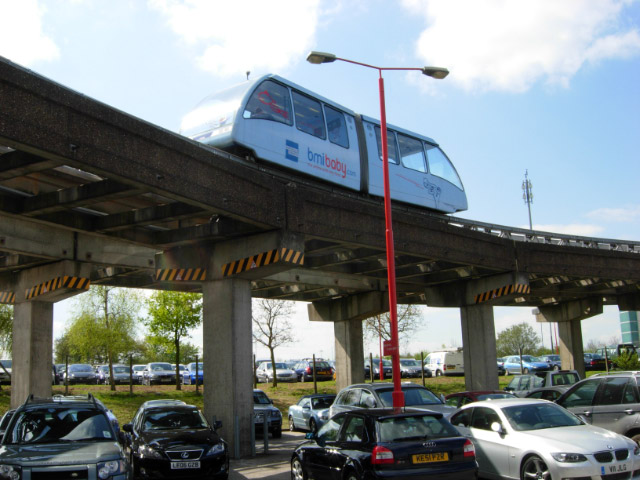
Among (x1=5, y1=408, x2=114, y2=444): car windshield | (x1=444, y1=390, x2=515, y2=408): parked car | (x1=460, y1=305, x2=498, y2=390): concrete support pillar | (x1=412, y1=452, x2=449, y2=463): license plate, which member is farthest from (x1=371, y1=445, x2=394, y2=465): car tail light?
(x1=460, y1=305, x2=498, y2=390): concrete support pillar

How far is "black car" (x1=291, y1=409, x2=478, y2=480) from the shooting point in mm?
8906

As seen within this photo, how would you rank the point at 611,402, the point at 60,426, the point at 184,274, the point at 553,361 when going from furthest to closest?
1. the point at 553,361
2. the point at 184,274
3. the point at 611,402
4. the point at 60,426

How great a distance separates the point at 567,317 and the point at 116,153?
36.5m

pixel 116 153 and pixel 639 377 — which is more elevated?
pixel 116 153

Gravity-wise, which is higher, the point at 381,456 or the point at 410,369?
the point at 381,456

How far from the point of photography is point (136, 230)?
703 inches

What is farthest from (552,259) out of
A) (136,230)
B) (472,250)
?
(136,230)

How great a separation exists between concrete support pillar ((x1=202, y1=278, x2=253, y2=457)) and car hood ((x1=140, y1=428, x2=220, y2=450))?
390 centimetres

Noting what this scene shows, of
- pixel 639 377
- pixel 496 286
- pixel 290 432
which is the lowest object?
pixel 290 432

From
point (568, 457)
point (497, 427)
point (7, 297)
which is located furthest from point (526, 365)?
point (568, 457)

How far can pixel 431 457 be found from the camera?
903 cm

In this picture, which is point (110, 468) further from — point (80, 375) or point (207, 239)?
point (80, 375)

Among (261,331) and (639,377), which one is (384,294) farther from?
(639,377)

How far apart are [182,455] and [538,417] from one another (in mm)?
6256
